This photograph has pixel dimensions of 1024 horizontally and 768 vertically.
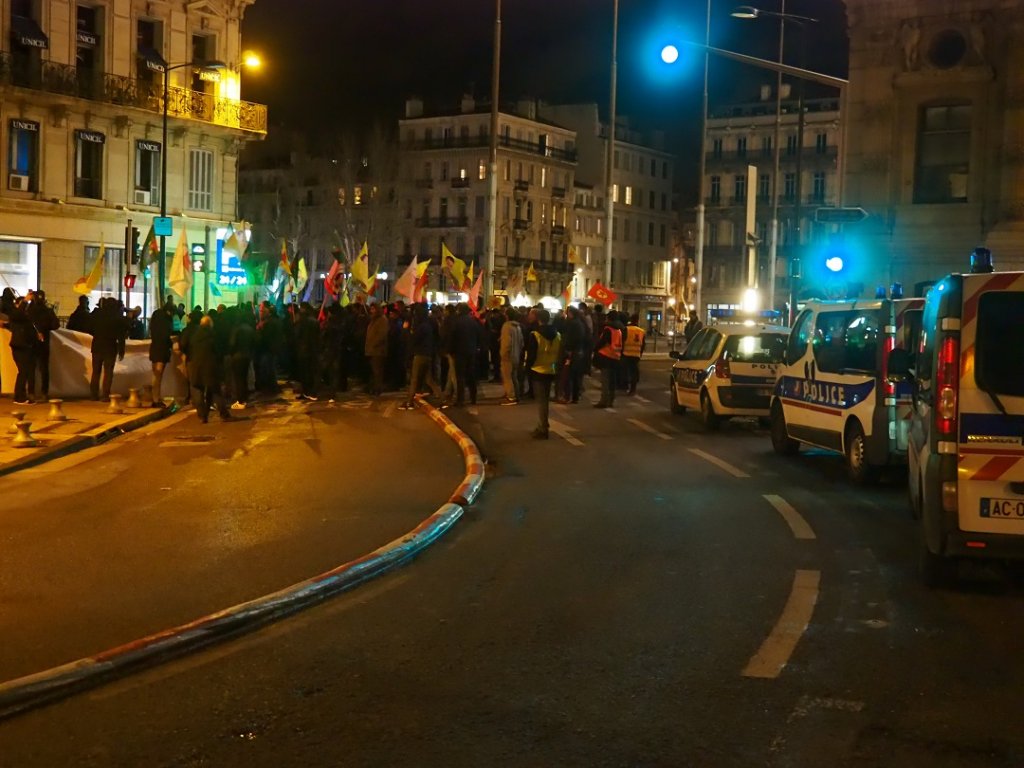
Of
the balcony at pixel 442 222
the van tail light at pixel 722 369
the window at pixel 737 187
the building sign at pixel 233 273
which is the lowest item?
the van tail light at pixel 722 369

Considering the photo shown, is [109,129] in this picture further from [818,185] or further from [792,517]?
[818,185]

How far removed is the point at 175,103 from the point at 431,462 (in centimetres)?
3318

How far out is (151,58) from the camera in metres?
43.4

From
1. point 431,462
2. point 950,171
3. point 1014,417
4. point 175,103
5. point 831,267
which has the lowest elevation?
point 431,462

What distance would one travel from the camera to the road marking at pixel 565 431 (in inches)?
708

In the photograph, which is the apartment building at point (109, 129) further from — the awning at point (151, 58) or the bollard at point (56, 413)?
the bollard at point (56, 413)

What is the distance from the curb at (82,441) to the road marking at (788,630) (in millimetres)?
9473

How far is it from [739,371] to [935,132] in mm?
11962

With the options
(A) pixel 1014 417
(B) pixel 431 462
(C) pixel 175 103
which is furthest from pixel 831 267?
(C) pixel 175 103

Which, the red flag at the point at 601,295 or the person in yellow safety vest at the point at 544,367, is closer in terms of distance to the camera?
the person in yellow safety vest at the point at 544,367

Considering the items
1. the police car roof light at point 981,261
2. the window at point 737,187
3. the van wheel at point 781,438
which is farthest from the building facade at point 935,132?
the window at point 737,187

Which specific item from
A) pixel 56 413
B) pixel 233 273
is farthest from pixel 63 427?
pixel 233 273

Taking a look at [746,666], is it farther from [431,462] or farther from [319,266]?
[319,266]

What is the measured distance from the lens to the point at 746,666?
6.66 meters
